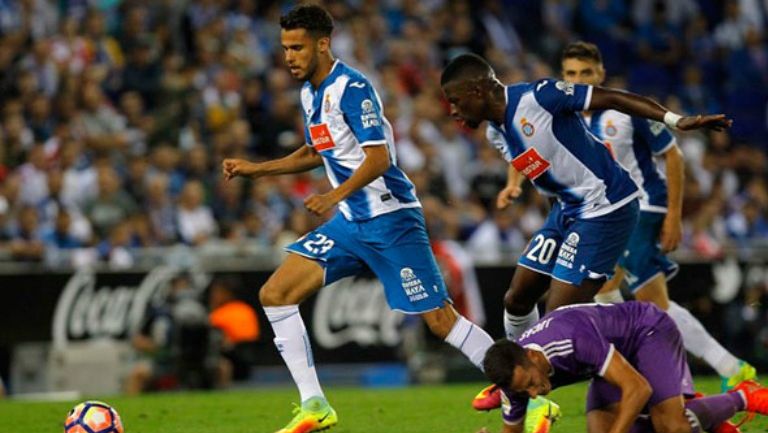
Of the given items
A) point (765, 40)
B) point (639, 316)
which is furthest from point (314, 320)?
point (765, 40)

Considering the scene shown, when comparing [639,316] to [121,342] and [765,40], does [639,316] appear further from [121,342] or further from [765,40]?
[765,40]

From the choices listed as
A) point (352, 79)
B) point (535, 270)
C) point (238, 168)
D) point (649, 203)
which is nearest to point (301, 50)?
point (352, 79)

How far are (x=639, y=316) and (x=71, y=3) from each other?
14.1 meters

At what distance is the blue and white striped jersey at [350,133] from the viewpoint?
920 cm

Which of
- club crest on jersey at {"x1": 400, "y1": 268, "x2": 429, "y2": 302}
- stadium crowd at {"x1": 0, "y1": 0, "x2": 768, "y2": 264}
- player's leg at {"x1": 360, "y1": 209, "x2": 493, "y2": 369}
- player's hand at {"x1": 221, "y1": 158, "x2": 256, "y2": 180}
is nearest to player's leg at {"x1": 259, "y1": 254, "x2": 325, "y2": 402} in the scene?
player's leg at {"x1": 360, "y1": 209, "x2": 493, "y2": 369}

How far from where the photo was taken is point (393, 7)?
2352 centimetres

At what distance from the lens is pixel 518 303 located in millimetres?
9883

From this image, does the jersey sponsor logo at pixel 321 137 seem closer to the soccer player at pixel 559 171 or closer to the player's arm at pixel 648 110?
the soccer player at pixel 559 171

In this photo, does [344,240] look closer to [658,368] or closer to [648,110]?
[648,110]

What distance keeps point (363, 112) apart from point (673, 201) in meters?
2.84

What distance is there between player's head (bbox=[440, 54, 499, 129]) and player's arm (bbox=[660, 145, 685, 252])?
225cm

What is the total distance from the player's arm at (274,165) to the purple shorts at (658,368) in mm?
2695

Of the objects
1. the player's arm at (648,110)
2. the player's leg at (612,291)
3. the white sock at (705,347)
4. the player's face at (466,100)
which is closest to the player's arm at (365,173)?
the player's face at (466,100)

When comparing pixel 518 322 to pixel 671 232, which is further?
pixel 671 232
